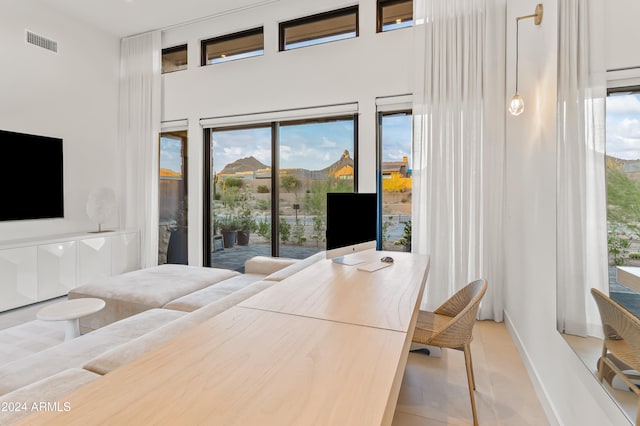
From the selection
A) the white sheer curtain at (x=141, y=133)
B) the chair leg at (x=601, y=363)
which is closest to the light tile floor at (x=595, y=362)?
the chair leg at (x=601, y=363)

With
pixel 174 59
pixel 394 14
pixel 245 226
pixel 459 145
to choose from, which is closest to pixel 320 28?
pixel 394 14

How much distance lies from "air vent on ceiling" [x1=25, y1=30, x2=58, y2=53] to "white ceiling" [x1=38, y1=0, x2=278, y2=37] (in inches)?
16.6

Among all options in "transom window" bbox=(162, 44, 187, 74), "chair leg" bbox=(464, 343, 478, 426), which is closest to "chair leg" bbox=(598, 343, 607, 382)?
"chair leg" bbox=(464, 343, 478, 426)

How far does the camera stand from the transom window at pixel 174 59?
4.77m

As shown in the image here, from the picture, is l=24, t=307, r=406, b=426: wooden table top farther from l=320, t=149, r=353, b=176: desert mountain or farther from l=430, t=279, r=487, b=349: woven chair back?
l=320, t=149, r=353, b=176: desert mountain

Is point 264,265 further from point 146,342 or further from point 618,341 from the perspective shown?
point 618,341

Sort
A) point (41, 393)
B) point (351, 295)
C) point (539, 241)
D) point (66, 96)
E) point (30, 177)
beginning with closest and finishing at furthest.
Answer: point (41, 393), point (351, 295), point (539, 241), point (30, 177), point (66, 96)

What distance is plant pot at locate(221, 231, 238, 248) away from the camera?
4611mm

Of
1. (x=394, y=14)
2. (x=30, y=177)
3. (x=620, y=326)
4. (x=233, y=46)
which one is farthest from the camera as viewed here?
(x=233, y=46)

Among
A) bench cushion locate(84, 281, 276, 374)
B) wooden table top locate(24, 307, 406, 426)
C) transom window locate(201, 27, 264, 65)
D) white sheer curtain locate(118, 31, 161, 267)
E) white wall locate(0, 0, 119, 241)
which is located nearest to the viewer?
wooden table top locate(24, 307, 406, 426)

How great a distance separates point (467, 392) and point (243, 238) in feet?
10.8

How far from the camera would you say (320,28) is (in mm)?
3965

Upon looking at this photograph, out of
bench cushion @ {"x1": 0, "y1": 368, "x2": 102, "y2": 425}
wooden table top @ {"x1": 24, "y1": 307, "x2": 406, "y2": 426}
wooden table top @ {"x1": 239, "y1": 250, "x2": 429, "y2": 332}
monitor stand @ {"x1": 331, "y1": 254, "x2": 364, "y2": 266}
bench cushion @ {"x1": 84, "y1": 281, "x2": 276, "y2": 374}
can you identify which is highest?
monitor stand @ {"x1": 331, "y1": 254, "x2": 364, "y2": 266}

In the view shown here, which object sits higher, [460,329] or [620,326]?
[620,326]
